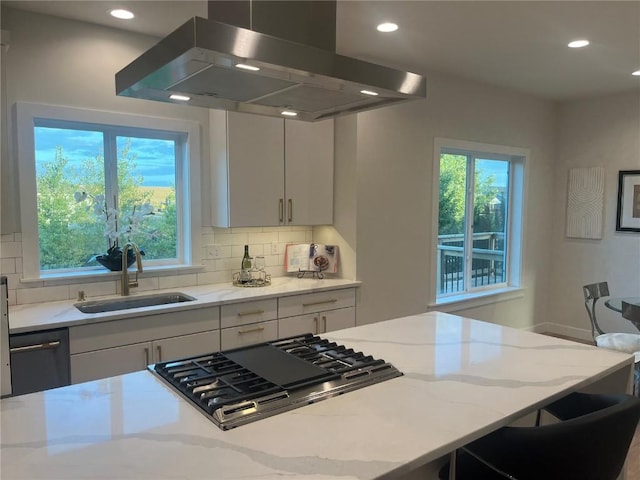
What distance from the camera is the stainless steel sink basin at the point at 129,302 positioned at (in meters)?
2.94

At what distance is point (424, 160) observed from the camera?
14.0ft

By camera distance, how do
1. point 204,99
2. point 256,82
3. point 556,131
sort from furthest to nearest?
point 556,131, point 204,99, point 256,82

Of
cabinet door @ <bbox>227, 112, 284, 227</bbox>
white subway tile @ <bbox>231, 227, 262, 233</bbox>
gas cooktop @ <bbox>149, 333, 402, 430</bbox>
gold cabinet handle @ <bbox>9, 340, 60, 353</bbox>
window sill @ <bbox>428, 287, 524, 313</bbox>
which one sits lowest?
window sill @ <bbox>428, 287, 524, 313</bbox>

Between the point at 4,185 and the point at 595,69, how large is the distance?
14.7ft

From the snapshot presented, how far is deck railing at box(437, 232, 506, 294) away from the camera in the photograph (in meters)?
4.77

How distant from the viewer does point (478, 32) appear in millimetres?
3195

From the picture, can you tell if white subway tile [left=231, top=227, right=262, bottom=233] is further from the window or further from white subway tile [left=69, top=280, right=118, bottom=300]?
the window

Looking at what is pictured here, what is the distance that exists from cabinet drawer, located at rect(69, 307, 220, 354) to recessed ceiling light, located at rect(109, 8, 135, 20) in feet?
5.73

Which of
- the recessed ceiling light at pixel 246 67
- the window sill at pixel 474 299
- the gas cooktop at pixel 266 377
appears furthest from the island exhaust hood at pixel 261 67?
the window sill at pixel 474 299

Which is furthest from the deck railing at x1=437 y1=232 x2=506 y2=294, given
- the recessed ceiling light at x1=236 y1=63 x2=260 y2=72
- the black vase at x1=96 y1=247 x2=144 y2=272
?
the recessed ceiling light at x1=236 y1=63 x2=260 y2=72

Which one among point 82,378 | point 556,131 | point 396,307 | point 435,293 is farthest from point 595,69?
point 82,378

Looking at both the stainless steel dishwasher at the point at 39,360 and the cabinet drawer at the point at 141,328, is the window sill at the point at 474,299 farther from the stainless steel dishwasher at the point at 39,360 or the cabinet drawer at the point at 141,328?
the stainless steel dishwasher at the point at 39,360

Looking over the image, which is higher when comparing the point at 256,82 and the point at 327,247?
the point at 256,82

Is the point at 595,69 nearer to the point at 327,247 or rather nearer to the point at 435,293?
the point at 435,293
